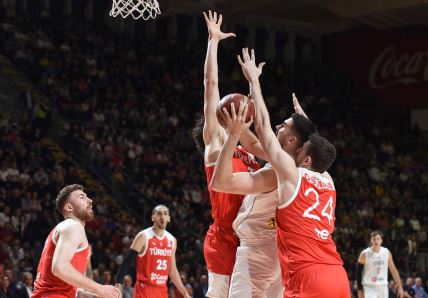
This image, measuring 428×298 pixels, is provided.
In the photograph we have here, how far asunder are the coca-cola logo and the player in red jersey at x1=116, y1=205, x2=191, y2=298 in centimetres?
1890

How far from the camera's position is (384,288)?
1266cm

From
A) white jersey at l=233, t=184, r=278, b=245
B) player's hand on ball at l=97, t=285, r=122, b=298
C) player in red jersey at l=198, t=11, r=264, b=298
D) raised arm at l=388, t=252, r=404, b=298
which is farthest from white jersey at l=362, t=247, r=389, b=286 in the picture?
player's hand on ball at l=97, t=285, r=122, b=298

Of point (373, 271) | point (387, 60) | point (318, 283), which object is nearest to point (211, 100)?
point (318, 283)

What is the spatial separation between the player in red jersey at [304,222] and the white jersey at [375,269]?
327 inches

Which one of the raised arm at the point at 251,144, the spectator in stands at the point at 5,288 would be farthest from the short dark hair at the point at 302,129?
the spectator in stands at the point at 5,288

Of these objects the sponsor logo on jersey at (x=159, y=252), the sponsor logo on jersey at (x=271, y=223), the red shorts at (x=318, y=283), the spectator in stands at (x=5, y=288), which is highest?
the sponsor logo on jersey at (x=271, y=223)

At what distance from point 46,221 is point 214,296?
9325 millimetres

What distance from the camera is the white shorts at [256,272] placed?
516 centimetres

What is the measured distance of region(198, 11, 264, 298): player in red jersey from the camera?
18.1 ft

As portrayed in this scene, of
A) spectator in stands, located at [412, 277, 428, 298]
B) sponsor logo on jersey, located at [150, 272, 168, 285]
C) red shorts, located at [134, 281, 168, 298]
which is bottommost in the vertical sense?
spectator in stands, located at [412, 277, 428, 298]

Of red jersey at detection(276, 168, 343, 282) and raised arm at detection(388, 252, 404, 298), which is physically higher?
red jersey at detection(276, 168, 343, 282)

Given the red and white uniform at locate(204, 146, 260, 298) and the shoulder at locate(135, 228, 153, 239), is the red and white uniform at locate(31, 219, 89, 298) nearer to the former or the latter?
the red and white uniform at locate(204, 146, 260, 298)

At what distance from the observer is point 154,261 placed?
9.85 meters

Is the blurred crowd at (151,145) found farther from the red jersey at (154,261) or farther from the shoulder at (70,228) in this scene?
the shoulder at (70,228)
